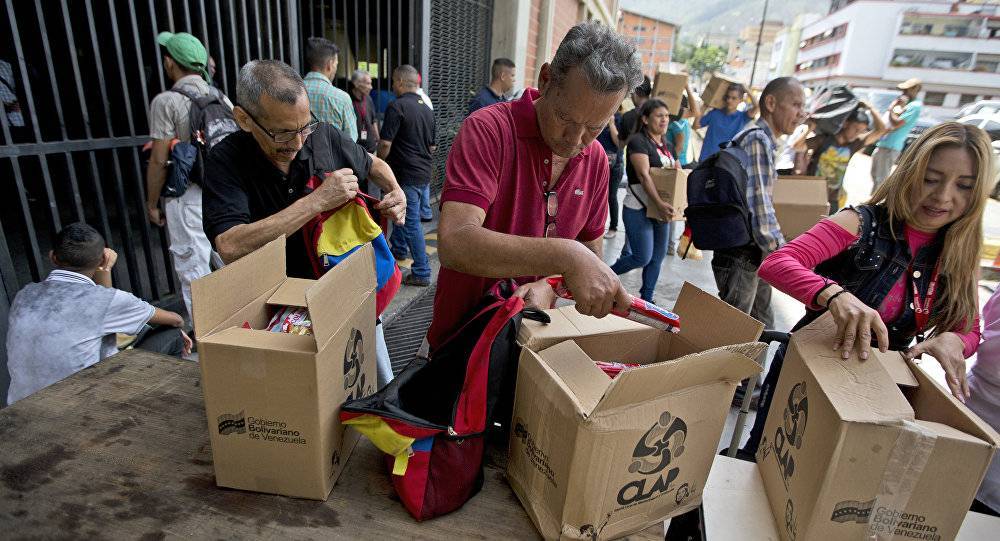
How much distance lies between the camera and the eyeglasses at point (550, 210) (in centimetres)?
164

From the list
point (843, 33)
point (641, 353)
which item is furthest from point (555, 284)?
point (843, 33)

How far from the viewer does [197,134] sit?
A: 3.03m

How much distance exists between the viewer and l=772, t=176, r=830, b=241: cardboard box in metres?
3.71

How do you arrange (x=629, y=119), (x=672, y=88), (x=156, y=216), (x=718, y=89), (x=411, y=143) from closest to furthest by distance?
(x=156, y=216) → (x=411, y=143) → (x=629, y=119) → (x=718, y=89) → (x=672, y=88)

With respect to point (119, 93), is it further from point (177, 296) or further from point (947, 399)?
point (947, 399)

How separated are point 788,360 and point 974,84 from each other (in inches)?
2317

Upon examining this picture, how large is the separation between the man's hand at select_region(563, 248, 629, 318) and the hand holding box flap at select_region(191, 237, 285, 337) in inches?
31.9

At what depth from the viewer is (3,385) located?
2.71 m

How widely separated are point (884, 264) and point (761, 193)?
4.25ft

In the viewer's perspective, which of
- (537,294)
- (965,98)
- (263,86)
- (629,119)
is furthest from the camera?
(965,98)

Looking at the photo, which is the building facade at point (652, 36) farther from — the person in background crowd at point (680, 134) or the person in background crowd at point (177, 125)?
the person in background crowd at point (177, 125)

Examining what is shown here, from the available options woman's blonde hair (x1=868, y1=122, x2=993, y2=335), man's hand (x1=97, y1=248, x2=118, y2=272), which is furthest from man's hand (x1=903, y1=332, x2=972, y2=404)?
man's hand (x1=97, y1=248, x2=118, y2=272)

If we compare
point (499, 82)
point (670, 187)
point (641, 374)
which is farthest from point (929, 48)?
point (641, 374)

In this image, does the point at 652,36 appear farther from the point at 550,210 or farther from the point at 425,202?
the point at 550,210
